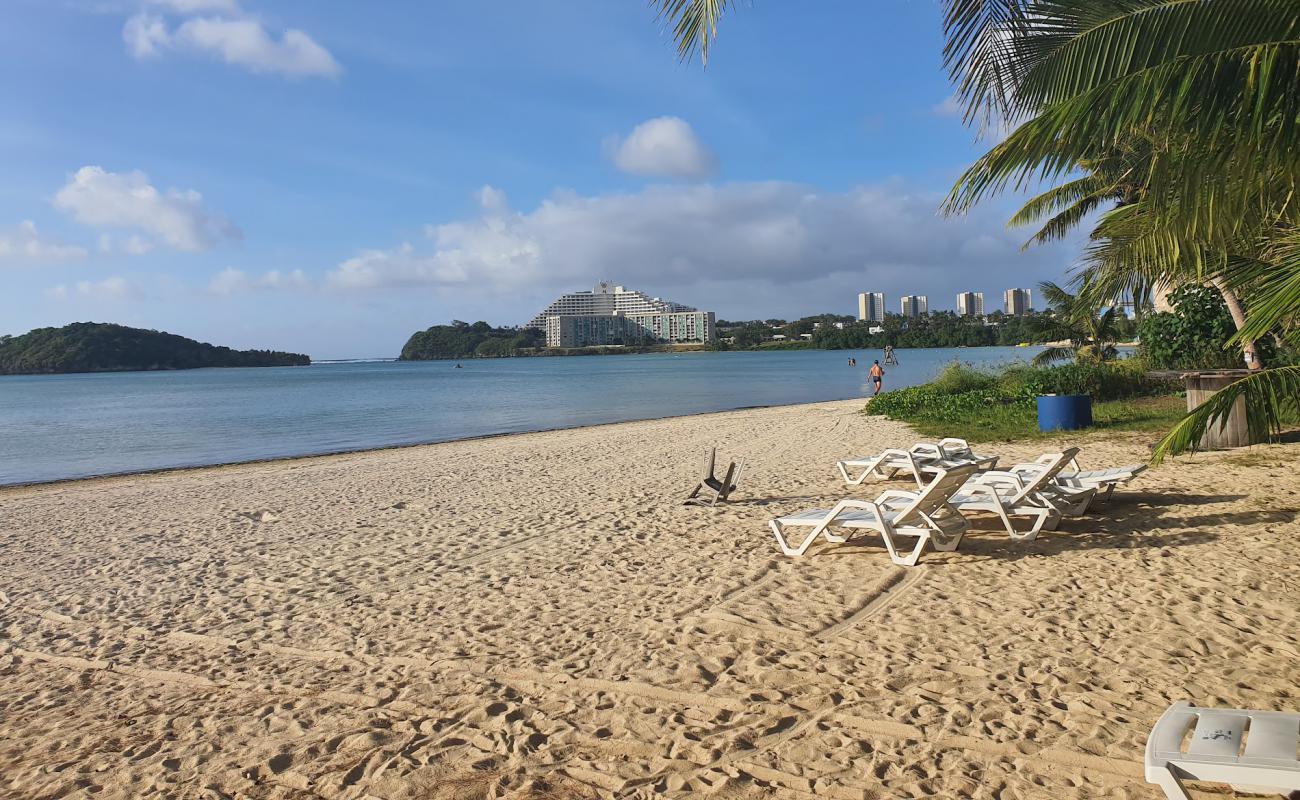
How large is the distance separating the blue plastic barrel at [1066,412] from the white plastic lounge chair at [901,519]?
8283 millimetres

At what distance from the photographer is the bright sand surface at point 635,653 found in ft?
11.0

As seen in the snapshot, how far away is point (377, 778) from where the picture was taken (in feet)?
10.9

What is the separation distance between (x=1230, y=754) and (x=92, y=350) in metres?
132

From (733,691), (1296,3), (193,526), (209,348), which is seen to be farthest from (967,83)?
(209,348)

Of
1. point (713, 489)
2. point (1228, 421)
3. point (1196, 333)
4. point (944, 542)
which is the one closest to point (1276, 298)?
point (944, 542)

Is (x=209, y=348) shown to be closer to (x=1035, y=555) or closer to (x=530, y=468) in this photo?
(x=530, y=468)

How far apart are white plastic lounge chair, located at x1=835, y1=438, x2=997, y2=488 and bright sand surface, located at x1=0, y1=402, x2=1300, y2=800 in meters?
1.62

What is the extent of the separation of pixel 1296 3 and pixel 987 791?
14.2 ft

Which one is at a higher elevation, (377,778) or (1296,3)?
(1296,3)

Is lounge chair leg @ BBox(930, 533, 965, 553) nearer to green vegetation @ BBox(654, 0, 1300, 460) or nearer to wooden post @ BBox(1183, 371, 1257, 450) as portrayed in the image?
green vegetation @ BBox(654, 0, 1300, 460)

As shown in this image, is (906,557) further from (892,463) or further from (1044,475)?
(892,463)

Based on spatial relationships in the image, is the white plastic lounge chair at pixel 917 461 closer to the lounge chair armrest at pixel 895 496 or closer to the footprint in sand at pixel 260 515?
the lounge chair armrest at pixel 895 496

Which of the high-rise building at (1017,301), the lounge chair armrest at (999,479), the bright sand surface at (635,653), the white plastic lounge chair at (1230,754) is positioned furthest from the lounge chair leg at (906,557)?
the high-rise building at (1017,301)

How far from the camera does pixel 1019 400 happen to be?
1756 cm
